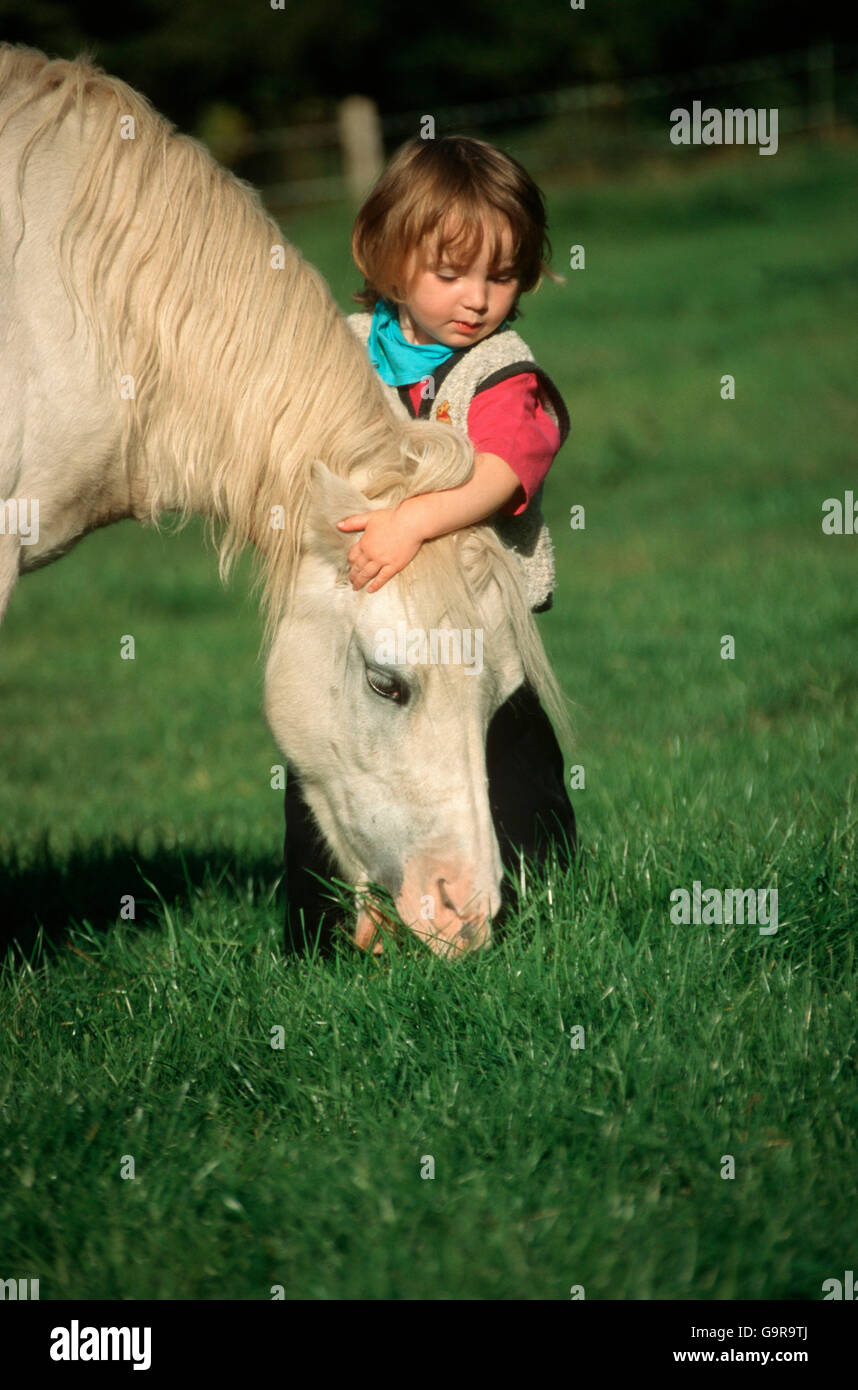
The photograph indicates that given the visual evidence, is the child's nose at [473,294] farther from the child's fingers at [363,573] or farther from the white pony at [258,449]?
the child's fingers at [363,573]

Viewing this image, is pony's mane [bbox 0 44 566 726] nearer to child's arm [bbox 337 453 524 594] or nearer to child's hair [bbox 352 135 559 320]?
child's arm [bbox 337 453 524 594]

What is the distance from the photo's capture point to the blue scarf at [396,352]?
326 centimetres

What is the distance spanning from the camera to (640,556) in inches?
355

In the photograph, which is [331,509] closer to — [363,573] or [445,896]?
[363,573]

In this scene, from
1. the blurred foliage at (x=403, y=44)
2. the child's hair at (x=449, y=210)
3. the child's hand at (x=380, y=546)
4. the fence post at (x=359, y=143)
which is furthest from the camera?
the blurred foliage at (x=403, y=44)

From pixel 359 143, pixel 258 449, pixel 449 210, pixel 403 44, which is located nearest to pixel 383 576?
pixel 258 449

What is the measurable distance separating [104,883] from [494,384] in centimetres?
203

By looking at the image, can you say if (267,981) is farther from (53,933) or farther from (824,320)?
(824,320)

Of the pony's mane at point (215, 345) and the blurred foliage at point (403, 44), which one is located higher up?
the blurred foliage at point (403, 44)

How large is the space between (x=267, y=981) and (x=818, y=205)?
61.1ft

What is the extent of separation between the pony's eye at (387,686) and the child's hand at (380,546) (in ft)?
0.57

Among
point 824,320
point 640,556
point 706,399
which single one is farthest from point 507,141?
point 640,556

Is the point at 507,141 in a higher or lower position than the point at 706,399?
higher

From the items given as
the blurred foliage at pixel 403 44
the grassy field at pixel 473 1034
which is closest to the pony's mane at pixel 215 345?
the grassy field at pixel 473 1034
